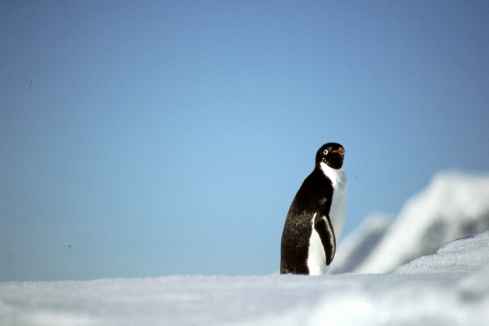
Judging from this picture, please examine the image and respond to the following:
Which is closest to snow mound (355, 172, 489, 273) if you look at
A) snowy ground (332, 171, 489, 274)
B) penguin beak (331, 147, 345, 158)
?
snowy ground (332, 171, 489, 274)

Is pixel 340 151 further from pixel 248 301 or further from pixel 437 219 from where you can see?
pixel 437 219

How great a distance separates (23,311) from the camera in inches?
88.0

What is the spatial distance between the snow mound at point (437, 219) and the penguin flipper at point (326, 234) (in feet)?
107

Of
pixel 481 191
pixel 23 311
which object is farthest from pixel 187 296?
pixel 481 191

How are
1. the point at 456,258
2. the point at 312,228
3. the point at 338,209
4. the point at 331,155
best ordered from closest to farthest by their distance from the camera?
1. the point at 456,258
2. the point at 312,228
3. the point at 338,209
4. the point at 331,155

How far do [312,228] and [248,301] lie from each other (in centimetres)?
379

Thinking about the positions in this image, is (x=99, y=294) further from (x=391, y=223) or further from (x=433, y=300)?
(x=391, y=223)

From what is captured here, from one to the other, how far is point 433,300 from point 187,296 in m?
1.12

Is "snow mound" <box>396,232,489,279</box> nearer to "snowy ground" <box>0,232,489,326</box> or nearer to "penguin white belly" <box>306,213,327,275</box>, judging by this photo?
"penguin white belly" <box>306,213,327,275</box>

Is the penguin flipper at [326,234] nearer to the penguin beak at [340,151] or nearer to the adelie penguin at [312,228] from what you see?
the adelie penguin at [312,228]

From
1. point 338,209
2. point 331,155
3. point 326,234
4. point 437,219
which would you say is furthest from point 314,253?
point 437,219

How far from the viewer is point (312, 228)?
589 cm

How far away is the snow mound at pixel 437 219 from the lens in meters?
39.0

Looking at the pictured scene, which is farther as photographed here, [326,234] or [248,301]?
[326,234]
